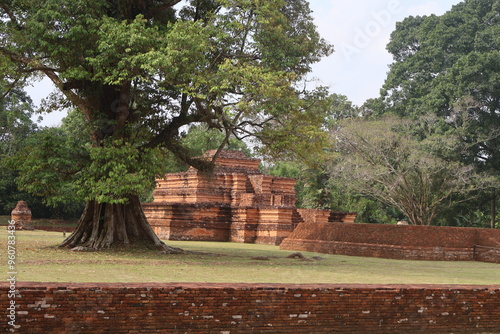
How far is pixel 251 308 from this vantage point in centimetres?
697

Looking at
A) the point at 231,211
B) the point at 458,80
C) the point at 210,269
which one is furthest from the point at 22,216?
the point at 458,80

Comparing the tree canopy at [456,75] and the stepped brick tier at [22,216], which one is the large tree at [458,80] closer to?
the tree canopy at [456,75]

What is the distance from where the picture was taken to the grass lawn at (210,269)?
9734 mm

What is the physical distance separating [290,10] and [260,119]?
3.28 metres

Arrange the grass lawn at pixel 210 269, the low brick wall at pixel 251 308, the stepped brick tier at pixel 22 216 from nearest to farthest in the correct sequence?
the low brick wall at pixel 251 308
the grass lawn at pixel 210 269
the stepped brick tier at pixel 22 216

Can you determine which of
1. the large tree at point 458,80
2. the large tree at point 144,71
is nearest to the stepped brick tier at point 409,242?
the large tree at point 144,71

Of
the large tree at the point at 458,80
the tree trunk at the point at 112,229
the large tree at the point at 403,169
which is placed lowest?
the tree trunk at the point at 112,229

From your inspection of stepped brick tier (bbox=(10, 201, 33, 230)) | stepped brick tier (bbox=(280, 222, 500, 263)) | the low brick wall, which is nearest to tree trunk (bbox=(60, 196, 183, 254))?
stepped brick tier (bbox=(280, 222, 500, 263))

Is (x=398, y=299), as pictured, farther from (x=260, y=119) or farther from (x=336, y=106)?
(x=336, y=106)

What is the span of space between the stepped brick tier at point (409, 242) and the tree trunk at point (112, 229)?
4911mm

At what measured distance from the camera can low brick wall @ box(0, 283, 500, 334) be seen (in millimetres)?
6191

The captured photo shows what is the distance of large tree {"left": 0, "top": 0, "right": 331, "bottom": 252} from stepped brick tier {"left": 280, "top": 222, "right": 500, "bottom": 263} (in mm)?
4462

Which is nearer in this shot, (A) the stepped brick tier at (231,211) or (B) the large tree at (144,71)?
(B) the large tree at (144,71)

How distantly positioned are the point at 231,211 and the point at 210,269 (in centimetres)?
1324
